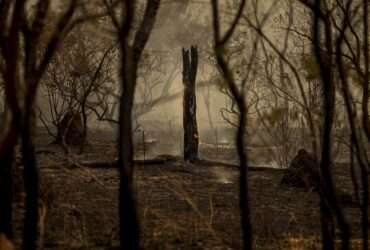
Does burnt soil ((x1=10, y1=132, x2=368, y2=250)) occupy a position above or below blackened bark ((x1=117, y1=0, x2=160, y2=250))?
below

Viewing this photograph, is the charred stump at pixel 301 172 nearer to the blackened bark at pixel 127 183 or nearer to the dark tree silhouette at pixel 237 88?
the blackened bark at pixel 127 183

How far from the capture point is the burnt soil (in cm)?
700

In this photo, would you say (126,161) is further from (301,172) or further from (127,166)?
(301,172)

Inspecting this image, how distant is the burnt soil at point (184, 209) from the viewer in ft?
23.0

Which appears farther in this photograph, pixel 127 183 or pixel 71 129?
pixel 71 129

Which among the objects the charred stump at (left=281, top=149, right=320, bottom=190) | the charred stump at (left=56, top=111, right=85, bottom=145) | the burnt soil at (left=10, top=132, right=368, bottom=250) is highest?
the charred stump at (left=56, top=111, right=85, bottom=145)

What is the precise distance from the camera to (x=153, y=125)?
44719 millimetres

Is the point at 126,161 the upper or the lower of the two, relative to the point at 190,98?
lower

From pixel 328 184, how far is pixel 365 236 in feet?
2.35

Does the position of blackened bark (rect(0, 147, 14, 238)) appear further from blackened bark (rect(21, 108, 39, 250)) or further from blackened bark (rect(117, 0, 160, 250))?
blackened bark (rect(117, 0, 160, 250))

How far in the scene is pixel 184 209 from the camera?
9.50 m

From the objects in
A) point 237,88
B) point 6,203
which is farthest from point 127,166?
point 6,203

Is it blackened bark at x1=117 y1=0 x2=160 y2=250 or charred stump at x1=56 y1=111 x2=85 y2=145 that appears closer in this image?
blackened bark at x1=117 y1=0 x2=160 y2=250

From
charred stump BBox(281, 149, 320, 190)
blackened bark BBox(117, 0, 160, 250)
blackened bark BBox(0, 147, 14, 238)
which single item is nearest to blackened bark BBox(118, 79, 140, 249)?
blackened bark BBox(117, 0, 160, 250)
